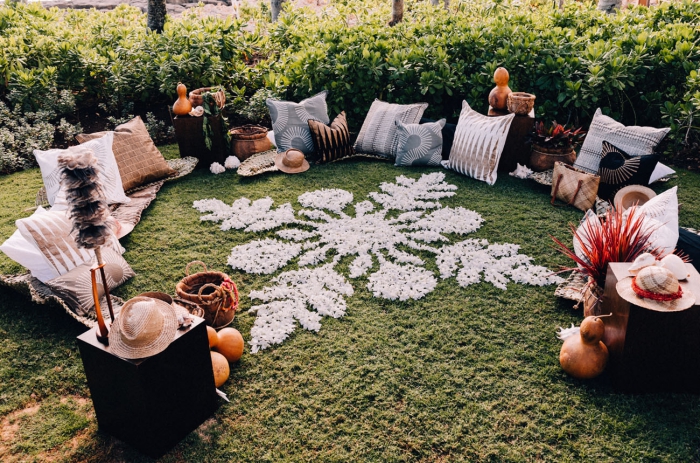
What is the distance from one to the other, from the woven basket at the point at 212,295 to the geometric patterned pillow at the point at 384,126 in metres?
3.15

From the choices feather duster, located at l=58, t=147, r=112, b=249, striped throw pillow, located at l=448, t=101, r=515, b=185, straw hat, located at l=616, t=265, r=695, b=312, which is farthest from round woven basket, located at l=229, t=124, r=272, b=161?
straw hat, located at l=616, t=265, r=695, b=312

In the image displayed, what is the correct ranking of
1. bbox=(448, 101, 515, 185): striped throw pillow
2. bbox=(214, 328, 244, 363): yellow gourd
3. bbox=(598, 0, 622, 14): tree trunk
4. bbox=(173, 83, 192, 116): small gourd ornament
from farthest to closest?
bbox=(598, 0, 622, 14): tree trunk < bbox=(173, 83, 192, 116): small gourd ornament < bbox=(448, 101, 515, 185): striped throw pillow < bbox=(214, 328, 244, 363): yellow gourd

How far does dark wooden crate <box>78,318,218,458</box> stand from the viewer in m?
2.30

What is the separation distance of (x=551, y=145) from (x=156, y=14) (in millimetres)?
5933

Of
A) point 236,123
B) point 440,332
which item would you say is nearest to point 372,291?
point 440,332

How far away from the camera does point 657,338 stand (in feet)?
8.70

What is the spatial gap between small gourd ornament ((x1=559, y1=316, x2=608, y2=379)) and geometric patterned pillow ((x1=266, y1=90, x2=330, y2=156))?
12.6ft

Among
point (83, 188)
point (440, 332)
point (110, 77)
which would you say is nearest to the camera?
point (83, 188)

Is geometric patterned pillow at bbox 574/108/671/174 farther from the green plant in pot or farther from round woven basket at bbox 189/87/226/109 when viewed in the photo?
round woven basket at bbox 189/87/226/109

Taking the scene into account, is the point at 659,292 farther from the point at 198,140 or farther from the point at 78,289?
the point at 198,140

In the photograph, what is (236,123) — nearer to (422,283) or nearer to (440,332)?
(422,283)

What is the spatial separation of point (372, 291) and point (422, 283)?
1.20ft

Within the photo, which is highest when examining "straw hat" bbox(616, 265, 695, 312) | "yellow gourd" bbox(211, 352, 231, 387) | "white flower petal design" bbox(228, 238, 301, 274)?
"straw hat" bbox(616, 265, 695, 312)

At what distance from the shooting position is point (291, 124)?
586 centimetres
